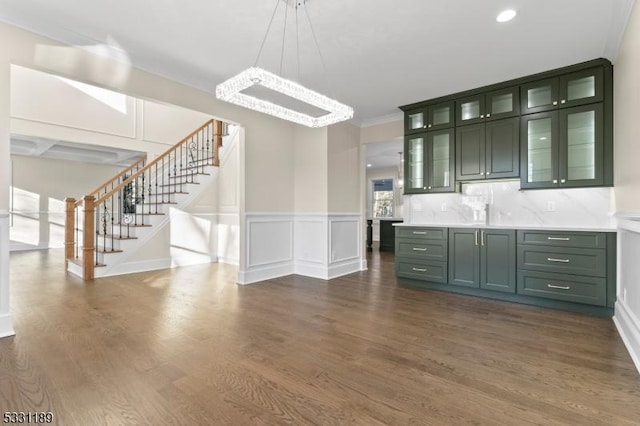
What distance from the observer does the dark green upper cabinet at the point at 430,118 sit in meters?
4.71

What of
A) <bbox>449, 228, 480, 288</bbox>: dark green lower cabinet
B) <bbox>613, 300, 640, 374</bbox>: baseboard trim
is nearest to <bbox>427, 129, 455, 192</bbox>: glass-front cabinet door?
<bbox>449, 228, 480, 288</bbox>: dark green lower cabinet

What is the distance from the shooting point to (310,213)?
5.61 m

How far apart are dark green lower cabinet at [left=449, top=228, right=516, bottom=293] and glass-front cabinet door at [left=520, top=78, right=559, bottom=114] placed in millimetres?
1594

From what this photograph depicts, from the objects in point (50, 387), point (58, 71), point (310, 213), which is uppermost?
point (58, 71)

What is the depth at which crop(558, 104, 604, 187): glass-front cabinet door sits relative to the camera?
3.59m

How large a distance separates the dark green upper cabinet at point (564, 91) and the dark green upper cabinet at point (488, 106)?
0.12 metres

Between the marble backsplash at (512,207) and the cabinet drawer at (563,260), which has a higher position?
the marble backsplash at (512,207)

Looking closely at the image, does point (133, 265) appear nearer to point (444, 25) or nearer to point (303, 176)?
point (303, 176)

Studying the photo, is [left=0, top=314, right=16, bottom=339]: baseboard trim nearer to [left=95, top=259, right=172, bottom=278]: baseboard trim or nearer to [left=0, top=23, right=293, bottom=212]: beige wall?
[left=0, top=23, right=293, bottom=212]: beige wall

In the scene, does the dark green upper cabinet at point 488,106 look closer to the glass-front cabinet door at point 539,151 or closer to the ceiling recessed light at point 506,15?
the glass-front cabinet door at point 539,151

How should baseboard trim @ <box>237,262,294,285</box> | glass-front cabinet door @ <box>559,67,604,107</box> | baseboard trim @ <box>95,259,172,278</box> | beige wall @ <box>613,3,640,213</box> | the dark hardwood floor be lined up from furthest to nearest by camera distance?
baseboard trim @ <box>95,259,172,278</box> → baseboard trim @ <box>237,262,294,285</box> → glass-front cabinet door @ <box>559,67,604,107</box> → beige wall @ <box>613,3,640,213</box> → the dark hardwood floor

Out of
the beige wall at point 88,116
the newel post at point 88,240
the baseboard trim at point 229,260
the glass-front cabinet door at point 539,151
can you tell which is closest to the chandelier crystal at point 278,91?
the glass-front cabinet door at point 539,151

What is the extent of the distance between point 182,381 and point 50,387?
31.1 inches

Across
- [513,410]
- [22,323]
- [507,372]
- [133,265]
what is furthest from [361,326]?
[133,265]
